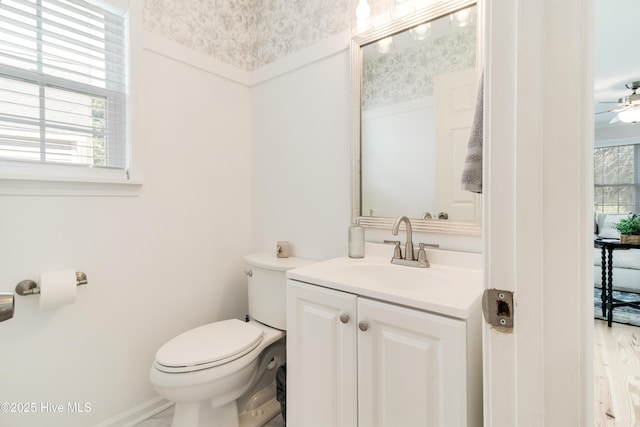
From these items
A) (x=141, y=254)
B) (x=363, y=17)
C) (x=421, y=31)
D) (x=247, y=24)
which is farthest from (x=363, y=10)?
(x=141, y=254)

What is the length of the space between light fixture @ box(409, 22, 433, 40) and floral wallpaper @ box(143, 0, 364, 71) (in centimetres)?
28

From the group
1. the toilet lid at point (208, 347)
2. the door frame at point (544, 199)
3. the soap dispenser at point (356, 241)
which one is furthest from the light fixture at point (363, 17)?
the toilet lid at point (208, 347)

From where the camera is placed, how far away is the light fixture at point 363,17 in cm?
145

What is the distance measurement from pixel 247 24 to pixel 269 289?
170 centimetres

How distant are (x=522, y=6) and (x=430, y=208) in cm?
98

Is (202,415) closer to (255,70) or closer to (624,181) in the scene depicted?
(255,70)

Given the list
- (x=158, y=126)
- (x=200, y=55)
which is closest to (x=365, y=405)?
(x=158, y=126)

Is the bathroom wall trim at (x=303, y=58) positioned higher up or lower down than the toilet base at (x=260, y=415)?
higher up

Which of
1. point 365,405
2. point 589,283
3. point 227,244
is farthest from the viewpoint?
point 227,244

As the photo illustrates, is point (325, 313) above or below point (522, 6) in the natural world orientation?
below

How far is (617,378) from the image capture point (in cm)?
135

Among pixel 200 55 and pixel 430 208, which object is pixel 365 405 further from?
pixel 200 55

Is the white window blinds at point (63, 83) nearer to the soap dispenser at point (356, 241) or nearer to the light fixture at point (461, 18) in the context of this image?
the soap dispenser at point (356, 241)

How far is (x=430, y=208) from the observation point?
4.40 feet
